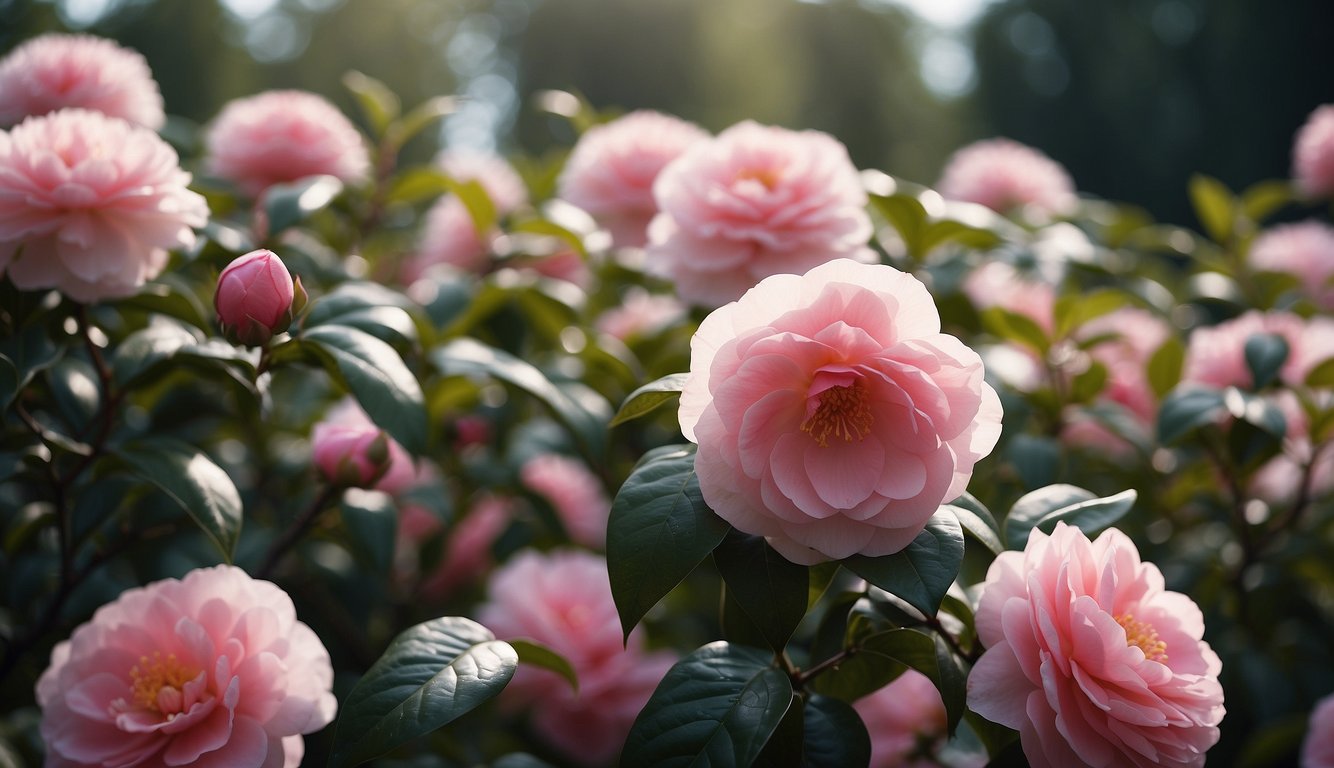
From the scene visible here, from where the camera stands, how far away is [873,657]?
2.55 ft

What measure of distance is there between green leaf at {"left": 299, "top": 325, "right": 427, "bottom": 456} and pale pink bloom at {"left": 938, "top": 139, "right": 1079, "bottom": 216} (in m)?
1.46

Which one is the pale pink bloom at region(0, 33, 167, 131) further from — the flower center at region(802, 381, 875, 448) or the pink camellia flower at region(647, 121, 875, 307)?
the flower center at region(802, 381, 875, 448)

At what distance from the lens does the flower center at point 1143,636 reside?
0.67 meters

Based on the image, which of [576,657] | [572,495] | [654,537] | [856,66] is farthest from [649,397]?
[856,66]

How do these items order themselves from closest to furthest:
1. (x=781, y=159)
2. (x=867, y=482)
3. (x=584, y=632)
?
(x=867, y=482) → (x=781, y=159) → (x=584, y=632)

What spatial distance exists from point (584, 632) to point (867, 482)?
622mm

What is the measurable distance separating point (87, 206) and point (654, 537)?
602 mm

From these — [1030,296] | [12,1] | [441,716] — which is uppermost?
[441,716]

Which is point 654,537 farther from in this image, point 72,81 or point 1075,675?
point 72,81

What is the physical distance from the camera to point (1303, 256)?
184cm

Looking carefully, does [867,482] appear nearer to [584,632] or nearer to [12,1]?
[584,632]

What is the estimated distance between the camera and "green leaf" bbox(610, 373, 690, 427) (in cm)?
69

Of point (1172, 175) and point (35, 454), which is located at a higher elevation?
point (35, 454)

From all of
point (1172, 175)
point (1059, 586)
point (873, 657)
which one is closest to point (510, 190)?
point (873, 657)
